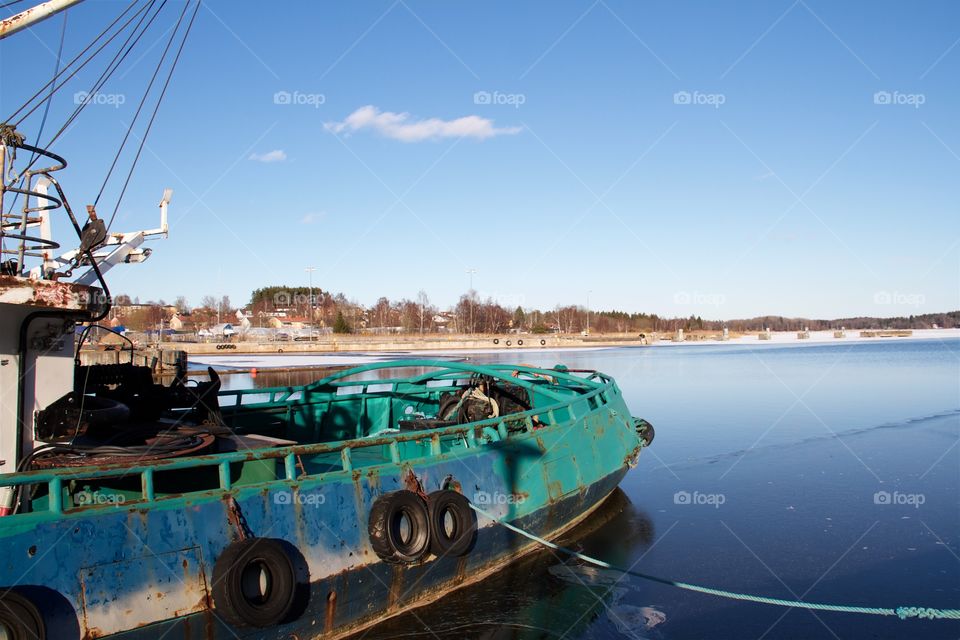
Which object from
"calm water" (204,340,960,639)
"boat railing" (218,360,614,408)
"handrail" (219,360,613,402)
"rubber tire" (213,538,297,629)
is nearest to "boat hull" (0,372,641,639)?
"rubber tire" (213,538,297,629)

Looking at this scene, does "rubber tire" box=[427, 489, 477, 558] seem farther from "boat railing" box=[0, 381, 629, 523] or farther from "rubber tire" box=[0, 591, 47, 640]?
"rubber tire" box=[0, 591, 47, 640]

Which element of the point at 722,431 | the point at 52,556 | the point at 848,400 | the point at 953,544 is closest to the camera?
the point at 52,556

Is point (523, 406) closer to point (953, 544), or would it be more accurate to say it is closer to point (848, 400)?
point (953, 544)

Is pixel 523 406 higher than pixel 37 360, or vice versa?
pixel 37 360

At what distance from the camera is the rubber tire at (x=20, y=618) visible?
448 centimetres

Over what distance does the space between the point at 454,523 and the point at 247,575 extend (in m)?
2.55

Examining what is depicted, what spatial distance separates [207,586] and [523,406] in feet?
26.2

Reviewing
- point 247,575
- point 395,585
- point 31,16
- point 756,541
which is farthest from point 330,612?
point 756,541

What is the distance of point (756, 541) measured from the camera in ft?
34.9

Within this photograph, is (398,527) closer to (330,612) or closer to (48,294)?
(330,612)

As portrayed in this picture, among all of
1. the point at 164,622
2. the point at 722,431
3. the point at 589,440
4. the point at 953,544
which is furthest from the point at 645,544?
the point at 722,431

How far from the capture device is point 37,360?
21.3ft

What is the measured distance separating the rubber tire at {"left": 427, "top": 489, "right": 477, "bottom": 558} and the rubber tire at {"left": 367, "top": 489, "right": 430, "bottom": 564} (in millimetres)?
114

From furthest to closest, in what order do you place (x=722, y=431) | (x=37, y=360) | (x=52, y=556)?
(x=722, y=431)
(x=37, y=360)
(x=52, y=556)
